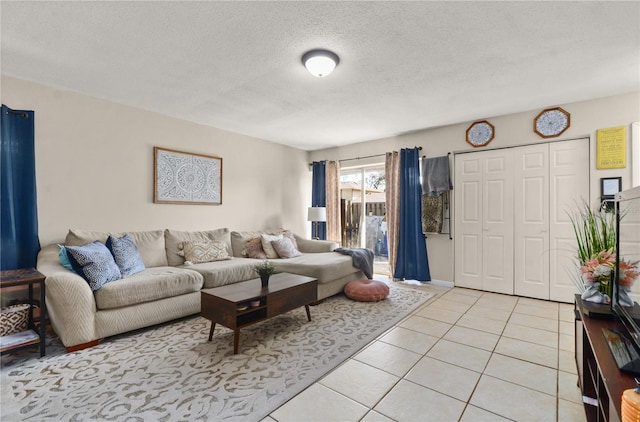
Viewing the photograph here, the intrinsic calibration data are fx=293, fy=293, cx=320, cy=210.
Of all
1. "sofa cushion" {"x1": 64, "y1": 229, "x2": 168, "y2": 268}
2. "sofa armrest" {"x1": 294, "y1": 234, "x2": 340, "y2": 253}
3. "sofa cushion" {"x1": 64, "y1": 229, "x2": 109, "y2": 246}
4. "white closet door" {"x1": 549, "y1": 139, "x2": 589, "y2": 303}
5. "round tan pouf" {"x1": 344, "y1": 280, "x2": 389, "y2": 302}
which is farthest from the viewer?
"sofa armrest" {"x1": 294, "y1": 234, "x2": 340, "y2": 253}

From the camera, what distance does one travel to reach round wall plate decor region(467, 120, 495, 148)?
13.5 ft

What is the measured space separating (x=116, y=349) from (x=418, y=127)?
4550mm

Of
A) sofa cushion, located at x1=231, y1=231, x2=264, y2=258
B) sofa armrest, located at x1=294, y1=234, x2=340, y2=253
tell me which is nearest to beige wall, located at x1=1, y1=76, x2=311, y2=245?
sofa cushion, located at x1=231, y1=231, x2=264, y2=258

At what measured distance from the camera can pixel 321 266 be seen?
3.62m

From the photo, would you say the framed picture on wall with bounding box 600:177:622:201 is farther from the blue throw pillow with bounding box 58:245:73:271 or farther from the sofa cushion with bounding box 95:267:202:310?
the blue throw pillow with bounding box 58:245:73:271

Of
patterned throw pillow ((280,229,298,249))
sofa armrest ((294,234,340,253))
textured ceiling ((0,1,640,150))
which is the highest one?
textured ceiling ((0,1,640,150))

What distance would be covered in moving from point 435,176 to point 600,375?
364cm

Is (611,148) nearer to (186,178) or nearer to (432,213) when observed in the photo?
(432,213)

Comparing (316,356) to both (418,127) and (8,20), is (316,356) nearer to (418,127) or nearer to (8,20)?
(8,20)

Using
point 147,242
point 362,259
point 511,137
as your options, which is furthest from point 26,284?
point 511,137

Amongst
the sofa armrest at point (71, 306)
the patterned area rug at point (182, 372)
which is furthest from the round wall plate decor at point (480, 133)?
the sofa armrest at point (71, 306)

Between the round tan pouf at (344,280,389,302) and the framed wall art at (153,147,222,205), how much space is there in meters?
2.42

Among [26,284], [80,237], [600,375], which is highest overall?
[80,237]

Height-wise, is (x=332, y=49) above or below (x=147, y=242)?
above
